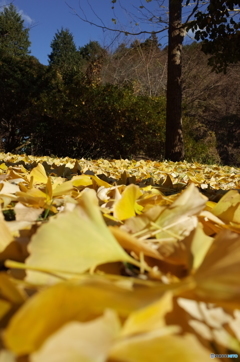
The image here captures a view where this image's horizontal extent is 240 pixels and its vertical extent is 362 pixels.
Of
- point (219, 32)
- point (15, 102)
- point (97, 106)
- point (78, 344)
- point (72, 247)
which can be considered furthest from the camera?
point (15, 102)

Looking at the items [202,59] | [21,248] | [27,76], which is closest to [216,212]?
[21,248]

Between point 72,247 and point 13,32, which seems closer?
point 72,247

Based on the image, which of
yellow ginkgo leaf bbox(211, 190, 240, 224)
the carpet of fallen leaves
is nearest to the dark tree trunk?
yellow ginkgo leaf bbox(211, 190, 240, 224)

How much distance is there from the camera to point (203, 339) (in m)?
0.24

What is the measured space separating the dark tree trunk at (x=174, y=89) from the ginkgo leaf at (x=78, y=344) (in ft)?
20.6

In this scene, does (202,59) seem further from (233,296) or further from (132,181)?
(233,296)

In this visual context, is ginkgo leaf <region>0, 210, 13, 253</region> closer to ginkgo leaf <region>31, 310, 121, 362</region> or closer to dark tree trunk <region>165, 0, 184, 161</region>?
ginkgo leaf <region>31, 310, 121, 362</region>

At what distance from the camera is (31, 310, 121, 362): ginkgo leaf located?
179 mm

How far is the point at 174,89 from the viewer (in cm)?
624

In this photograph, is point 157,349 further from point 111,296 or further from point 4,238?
point 4,238

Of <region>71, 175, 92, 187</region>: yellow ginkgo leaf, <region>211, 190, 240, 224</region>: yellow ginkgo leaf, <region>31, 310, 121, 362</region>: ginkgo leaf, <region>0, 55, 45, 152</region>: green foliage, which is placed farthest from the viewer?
<region>0, 55, 45, 152</region>: green foliage

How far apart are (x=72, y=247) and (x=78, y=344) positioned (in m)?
0.13

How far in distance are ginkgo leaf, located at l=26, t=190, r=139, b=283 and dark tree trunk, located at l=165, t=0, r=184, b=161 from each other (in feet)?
20.1

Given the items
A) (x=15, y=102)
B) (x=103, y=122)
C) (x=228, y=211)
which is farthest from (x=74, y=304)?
(x=15, y=102)
